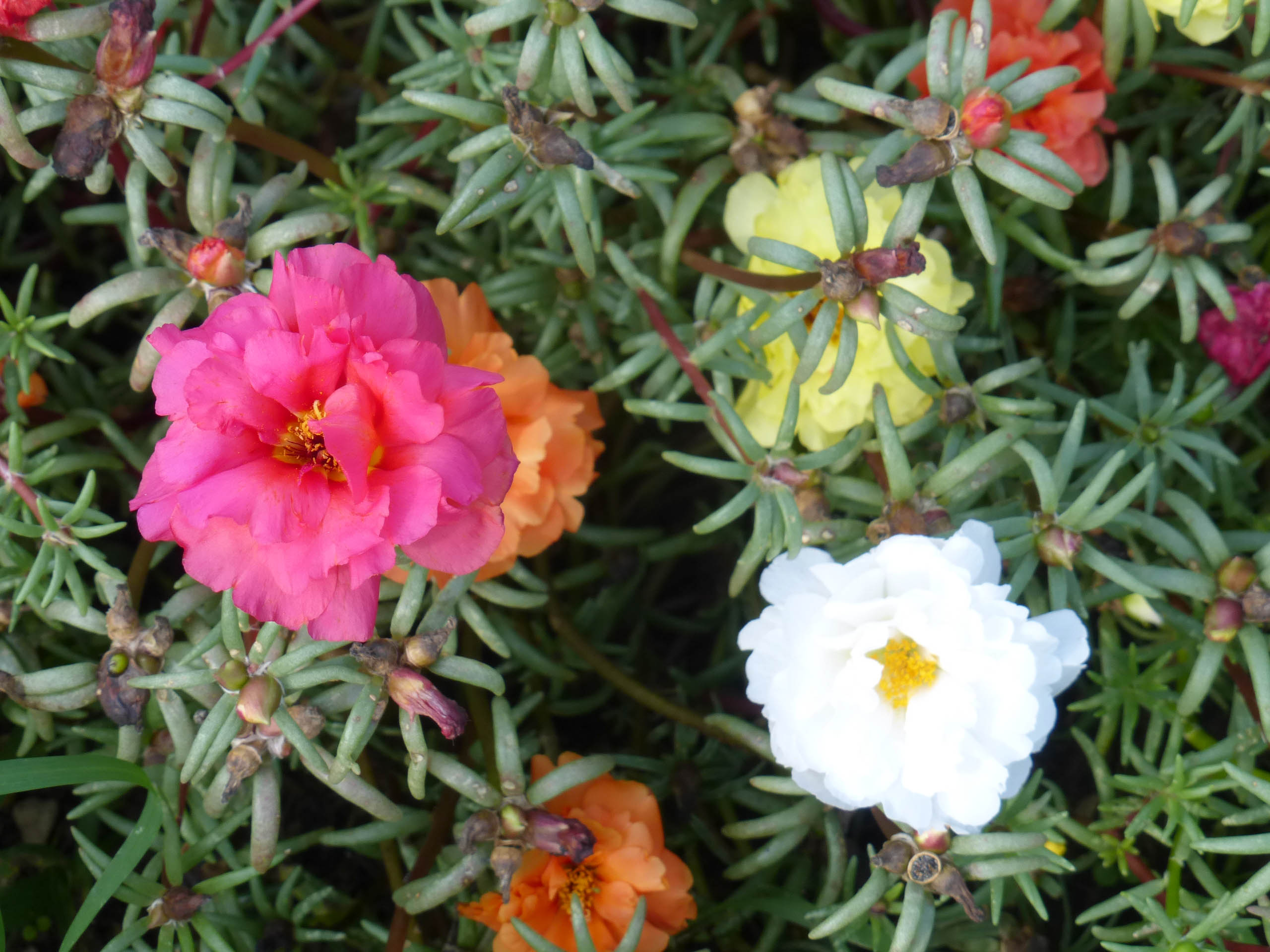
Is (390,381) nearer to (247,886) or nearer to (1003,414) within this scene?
(1003,414)

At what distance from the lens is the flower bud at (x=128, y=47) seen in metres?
1.07

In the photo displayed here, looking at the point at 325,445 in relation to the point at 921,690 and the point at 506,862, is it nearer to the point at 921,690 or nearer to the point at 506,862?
the point at 506,862

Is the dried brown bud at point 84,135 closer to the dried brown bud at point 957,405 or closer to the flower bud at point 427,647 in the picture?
the flower bud at point 427,647

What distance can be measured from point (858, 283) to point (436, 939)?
1.11 metres

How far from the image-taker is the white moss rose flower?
1.03m

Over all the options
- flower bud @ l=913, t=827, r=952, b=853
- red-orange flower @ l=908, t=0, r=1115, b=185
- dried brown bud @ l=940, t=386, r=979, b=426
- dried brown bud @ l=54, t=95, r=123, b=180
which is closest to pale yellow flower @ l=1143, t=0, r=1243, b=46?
red-orange flower @ l=908, t=0, r=1115, b=185

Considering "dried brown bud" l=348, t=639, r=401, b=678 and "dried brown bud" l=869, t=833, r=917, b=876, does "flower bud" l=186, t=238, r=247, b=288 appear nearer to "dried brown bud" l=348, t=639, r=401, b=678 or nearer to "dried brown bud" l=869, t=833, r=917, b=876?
"dried brown bud" l=348, t=639, r=401, b=678

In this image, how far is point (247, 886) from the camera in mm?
1584

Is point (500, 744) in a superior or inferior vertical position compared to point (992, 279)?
inferior

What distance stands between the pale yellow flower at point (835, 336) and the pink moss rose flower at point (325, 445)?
0.49 metres

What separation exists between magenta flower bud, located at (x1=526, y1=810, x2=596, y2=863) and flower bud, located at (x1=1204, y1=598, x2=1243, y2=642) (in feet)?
2.54

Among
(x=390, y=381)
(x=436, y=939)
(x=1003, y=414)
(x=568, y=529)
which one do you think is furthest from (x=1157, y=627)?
(x=390, y=381)

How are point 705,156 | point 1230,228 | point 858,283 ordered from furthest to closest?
point 705,156 → point 1230,228 → point 858,283

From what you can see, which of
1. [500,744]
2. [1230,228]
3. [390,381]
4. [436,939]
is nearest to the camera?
[390,381]
